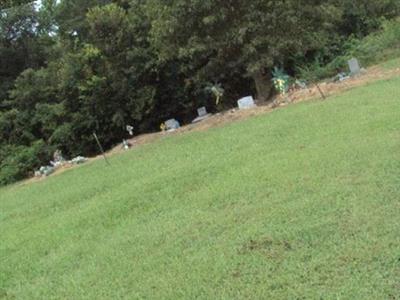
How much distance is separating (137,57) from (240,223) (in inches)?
449

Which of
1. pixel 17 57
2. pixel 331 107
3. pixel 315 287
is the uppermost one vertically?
pixel 17 57

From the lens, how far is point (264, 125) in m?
9.72

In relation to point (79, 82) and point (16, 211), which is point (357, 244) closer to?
point (16, 211)

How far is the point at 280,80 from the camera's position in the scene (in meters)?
14.0

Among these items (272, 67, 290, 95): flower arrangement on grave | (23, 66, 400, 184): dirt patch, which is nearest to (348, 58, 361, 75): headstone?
(23, 66, 400, 184): dirt patch

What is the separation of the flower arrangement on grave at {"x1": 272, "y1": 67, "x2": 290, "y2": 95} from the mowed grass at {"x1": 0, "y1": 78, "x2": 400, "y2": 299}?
4622 mm

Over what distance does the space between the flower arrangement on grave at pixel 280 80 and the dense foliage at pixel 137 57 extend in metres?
0.23

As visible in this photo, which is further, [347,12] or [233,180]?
[347,12]

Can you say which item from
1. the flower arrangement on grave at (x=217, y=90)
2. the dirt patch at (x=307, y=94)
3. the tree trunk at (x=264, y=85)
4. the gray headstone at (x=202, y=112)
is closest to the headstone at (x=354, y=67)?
the dirt patch at (x=307, y=94)

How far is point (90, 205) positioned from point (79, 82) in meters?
9.06

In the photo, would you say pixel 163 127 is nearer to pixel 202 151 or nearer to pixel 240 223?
pixel 202 151

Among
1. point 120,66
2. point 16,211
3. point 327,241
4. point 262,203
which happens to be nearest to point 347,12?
point 120,66

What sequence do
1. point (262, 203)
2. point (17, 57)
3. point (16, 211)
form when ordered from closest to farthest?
point (262, 203) < point (16, 211) < point (17, 57)

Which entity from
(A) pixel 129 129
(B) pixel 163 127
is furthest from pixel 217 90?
(A) pixel 129 129
